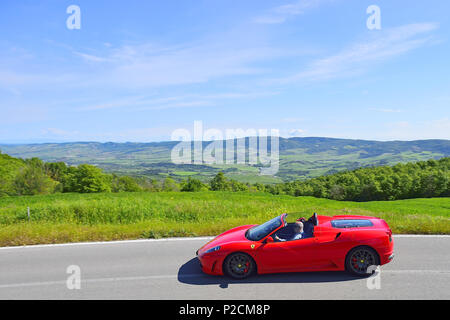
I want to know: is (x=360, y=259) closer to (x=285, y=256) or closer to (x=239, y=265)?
(x=285, y=256)

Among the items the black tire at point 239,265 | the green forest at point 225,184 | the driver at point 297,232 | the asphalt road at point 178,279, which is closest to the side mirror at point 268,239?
the driver at point 297,232

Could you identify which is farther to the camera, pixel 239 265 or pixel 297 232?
pixel 297 232

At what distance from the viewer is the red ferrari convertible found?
5.41m

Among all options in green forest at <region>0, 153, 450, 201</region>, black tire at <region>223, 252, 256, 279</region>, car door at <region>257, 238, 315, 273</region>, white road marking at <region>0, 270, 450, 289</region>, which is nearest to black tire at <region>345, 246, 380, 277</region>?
white road marking at <region>0, 270, 450, 289</region>

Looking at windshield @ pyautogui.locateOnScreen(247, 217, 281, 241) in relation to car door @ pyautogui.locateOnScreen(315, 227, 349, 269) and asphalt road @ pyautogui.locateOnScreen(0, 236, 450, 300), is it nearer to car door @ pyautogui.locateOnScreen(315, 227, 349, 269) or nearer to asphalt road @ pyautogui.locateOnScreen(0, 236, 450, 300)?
asphalt road @ pyautogui.locateOnScreen(0, 236, 450, 300)

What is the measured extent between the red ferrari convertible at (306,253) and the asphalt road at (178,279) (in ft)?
0.64

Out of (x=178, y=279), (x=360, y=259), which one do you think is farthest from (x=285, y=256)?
(x=178, y=279)

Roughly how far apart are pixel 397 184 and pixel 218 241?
209 feet

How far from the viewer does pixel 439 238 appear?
25.8 feet

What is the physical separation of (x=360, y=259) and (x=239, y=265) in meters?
2.27

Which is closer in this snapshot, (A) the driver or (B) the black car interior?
(A) the driver

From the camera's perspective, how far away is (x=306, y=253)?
5426 millimetres

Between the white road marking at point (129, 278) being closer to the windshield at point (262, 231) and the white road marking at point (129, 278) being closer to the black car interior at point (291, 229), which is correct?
the windshield at point (262, 231)
